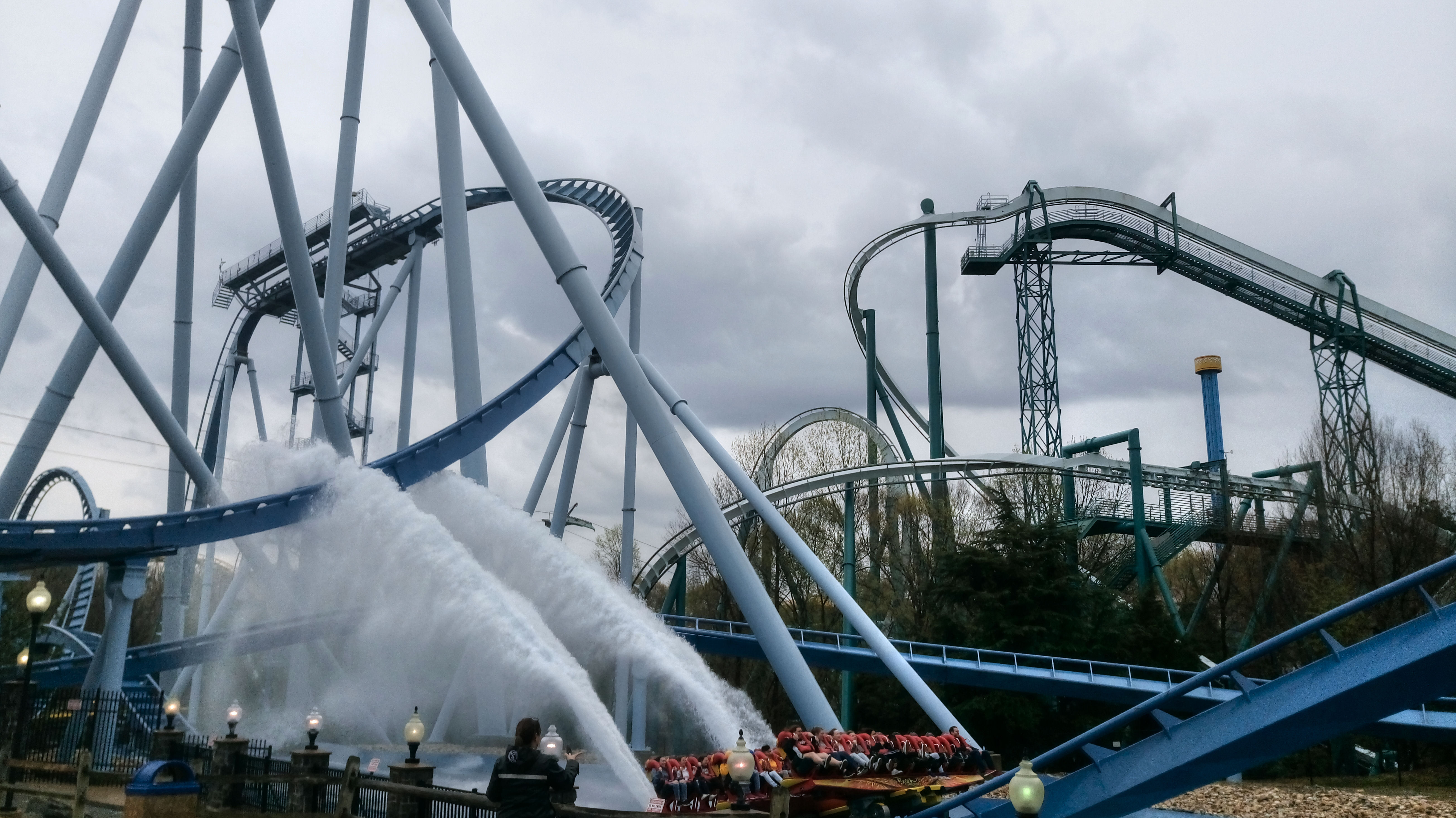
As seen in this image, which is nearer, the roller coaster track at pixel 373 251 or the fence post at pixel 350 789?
the fence post at pixel 350 789

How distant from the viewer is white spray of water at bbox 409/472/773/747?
13711 mm

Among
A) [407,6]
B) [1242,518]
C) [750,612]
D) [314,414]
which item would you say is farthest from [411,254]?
[1242,518]

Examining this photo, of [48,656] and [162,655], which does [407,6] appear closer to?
[162,655]

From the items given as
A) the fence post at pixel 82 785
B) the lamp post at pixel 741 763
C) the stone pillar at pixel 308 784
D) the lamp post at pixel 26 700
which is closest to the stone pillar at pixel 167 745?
the lamp post at pixel 26 700

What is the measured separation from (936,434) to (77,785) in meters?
27.6

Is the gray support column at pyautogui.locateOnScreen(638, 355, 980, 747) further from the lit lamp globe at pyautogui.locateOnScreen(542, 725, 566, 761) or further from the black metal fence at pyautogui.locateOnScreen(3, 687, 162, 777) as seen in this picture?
A: the black metal fence at pyautogui.locateOnScreen(3, 687, 162, 777)

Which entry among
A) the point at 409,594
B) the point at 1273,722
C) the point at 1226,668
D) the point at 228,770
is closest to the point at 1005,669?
the point at 409,594

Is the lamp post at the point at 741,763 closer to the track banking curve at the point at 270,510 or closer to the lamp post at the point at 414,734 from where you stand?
the lamp post at the point at 414,734

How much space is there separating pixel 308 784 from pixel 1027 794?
7.41 metres

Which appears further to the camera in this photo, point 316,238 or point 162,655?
point 316,238

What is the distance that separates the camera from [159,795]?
28.7 feet

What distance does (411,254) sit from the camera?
30703 millimetres

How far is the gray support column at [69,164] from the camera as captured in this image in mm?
18969

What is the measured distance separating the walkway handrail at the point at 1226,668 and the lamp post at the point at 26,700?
1045 centimetres
